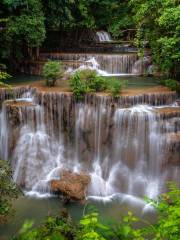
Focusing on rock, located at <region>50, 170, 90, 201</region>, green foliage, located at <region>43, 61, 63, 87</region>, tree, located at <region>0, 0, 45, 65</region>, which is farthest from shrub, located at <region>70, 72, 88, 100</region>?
tree, located at <region>0, 0, 45, 65</region>

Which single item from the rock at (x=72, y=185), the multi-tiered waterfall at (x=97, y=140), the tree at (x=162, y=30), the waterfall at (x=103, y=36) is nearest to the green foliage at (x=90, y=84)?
the multi-tiered waterfall at (x=97, y=140)

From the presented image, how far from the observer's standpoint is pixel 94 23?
21828 millimetres

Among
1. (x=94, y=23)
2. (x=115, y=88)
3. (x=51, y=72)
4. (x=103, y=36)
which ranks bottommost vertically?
(x=115, y=88)

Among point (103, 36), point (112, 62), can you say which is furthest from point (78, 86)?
point (103, 36)

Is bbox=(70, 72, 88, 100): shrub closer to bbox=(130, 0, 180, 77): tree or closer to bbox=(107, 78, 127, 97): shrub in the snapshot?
bbox=(107, 78, 127, 97): shrub

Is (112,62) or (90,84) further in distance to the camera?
(112,62)

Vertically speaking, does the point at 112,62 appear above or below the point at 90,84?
above

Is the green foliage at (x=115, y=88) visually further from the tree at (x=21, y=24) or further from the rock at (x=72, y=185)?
the tree at (x=21, y=24)

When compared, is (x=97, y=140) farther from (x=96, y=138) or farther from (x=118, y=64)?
(x=118, y=64)

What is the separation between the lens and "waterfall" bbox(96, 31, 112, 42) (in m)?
22.1

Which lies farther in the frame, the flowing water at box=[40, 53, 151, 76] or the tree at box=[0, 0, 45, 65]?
the flowing water at box=[40, 53, 151, 76]

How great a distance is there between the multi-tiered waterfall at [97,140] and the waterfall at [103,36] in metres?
10.4

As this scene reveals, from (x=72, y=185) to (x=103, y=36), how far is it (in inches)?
520

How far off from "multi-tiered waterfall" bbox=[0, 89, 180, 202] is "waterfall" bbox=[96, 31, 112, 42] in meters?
10.4
